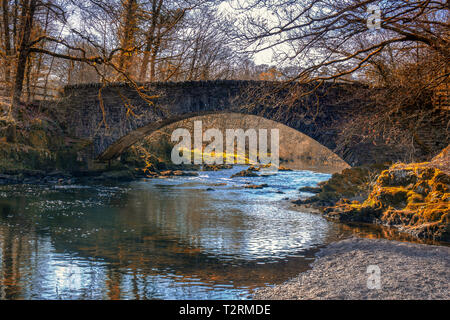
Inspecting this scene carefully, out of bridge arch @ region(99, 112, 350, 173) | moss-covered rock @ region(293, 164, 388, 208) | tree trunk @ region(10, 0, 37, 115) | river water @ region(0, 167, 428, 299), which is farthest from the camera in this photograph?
bridge arch @ region(99, 112, 350, 173)

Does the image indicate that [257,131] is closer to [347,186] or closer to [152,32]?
[152,32]

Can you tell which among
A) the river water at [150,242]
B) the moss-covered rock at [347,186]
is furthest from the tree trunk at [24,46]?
the moss-covered rock at [347,186]

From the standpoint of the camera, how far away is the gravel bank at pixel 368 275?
523 cm

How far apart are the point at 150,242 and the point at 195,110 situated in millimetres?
10140

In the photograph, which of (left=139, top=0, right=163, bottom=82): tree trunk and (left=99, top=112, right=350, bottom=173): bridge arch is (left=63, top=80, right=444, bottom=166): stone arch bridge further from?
(left=139, top=0, right=163, bottom=82): tree trunk

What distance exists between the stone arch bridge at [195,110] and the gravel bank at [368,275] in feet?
19.3

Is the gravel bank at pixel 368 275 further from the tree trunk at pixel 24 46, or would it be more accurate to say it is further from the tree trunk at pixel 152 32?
the tree trunk at pixel 152 32

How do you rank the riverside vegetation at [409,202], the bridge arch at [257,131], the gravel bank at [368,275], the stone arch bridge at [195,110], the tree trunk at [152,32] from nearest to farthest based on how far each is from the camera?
1. the gravel bank at [368,275]
2. the riverside vegetation at [409,202]
3. the stone arch bridge at [195,110]
4. the tree trunk at [152,32]
5. the bridge arch at [257,131]

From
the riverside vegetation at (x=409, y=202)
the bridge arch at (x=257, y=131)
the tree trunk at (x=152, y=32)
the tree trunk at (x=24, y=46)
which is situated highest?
the tree trunk at (x=152, y=32)

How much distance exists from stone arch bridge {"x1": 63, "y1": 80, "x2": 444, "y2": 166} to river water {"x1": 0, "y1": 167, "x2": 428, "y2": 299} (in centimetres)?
265

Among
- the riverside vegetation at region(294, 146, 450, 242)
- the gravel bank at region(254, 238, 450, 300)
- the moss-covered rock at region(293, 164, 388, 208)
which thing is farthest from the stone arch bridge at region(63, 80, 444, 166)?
the gravel bank at region(254, 238, 450, 300)

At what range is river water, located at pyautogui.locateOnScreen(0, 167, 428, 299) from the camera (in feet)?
19.2

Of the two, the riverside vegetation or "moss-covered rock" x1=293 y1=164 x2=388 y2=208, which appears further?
"moss-covered rock" x1=293 y1=164 x2=388 y2=208

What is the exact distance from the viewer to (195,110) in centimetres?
1814
